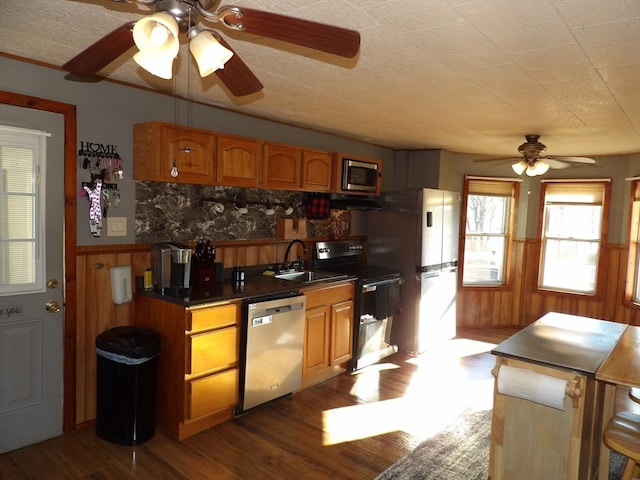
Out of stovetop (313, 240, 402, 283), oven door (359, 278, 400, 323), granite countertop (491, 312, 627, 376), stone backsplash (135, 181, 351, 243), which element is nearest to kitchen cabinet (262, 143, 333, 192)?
stone backsplash (135, 181, 351, 243)

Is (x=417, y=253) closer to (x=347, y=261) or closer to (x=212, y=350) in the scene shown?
(x=347, y=261)

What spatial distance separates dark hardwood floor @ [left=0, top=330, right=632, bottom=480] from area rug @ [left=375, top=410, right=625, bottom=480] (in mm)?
75

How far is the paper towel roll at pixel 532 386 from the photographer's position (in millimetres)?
2127

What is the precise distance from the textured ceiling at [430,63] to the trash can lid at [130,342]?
1627mm

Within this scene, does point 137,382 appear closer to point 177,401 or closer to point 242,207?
point 177,401

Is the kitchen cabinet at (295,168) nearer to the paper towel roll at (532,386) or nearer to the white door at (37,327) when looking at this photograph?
the white door at (37,327)

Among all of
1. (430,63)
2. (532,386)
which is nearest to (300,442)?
(532,386)

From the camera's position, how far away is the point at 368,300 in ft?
14.4

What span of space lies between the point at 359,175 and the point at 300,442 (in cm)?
262

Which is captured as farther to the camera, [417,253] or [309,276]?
[417,253]

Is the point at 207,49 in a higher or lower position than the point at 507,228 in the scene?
higher

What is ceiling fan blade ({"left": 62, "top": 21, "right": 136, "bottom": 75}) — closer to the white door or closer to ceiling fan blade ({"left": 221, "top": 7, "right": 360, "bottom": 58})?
ceiling fan blade ({"left": 221, "top": 7, "right": 360, "bottom": 58})

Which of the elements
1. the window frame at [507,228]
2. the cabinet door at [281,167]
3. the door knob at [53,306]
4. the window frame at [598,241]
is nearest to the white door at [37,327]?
the door knob at [53,306]

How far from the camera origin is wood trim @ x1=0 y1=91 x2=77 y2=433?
9.44 feet
